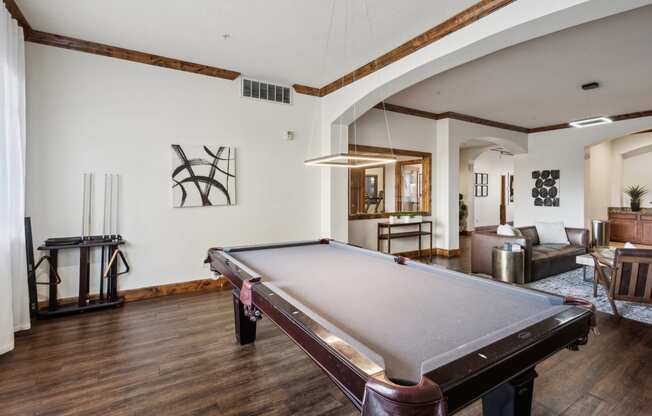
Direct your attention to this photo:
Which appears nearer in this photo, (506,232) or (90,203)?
(90,203)

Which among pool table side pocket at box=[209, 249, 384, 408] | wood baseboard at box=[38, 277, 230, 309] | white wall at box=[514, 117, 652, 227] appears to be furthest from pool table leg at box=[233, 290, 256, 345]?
white wall at box=[514, 117, 652, 227]

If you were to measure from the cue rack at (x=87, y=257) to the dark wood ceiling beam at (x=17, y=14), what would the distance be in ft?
5.16

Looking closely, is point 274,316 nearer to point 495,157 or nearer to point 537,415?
point 537,415

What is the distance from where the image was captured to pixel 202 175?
4.41 m

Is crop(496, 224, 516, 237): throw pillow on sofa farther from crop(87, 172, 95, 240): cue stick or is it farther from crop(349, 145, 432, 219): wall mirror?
crop(87, 172, 95, 240): cue stick

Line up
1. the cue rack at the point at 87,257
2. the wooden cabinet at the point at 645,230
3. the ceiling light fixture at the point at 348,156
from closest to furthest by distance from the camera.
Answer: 1. the ceiling light fixture at the point at 348,156
2. the cue rack at the point at 87,257
3. the wooden cabinet at the point at 645,230

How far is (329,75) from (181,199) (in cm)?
272

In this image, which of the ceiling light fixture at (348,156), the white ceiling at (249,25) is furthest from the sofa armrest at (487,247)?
the white ceiling at (249,25)

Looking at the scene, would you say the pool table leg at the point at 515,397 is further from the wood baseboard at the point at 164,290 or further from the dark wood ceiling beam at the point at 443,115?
the dark wood ceiling beam at the point at 443,115

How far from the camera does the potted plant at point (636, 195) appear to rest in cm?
852

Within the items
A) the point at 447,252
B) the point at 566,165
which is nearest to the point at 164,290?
the point at 447,252

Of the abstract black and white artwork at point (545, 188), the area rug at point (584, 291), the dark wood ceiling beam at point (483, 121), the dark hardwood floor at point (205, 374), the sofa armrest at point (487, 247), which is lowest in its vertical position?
the dark hardwood floor at point (205, 374)

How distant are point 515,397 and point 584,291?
3.93m

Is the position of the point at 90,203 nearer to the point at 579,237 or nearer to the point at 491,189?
the point at 579,237
